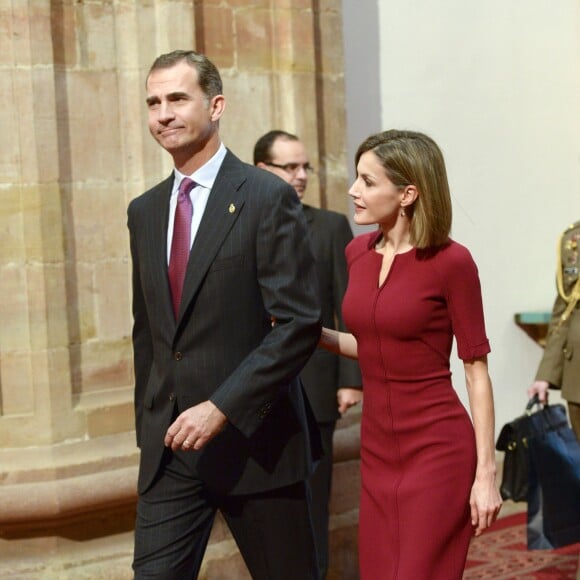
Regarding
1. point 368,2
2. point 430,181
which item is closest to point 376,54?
point 368,2

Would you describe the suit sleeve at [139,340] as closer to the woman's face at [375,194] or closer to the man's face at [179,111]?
the man's face at [179,111]

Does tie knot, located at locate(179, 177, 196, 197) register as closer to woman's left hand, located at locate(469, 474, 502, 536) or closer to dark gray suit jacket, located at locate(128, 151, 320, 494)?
dark gray suit jacket, located at locate(128, 151, 320, 494)

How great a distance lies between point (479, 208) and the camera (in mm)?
8500

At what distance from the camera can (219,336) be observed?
13.7 ft

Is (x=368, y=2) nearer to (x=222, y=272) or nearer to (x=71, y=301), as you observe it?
(x=71, y=301)

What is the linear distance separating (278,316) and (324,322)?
194 cm

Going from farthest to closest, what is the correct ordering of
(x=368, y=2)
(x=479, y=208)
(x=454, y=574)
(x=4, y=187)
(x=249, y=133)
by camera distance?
1. (x=479, y=208)
2. (x=368, y=2)
3. (x=249, y=133)
4. (x=4, y=187)
5. (x=454, y=574)

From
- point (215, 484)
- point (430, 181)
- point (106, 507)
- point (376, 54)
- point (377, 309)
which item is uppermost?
point (376, 54)

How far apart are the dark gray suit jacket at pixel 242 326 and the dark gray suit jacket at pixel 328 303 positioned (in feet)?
5.89

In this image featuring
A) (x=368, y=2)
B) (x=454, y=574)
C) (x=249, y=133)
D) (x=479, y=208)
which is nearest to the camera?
(x=454, y=574)

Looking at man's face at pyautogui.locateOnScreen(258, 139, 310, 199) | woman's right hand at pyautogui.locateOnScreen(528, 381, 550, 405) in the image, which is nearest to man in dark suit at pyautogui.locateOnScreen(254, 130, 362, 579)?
man's face at pyautogui.locateOnScreen(258, 139, 310, 199)

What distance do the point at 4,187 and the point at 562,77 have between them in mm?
4184

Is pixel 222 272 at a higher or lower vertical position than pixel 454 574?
higher

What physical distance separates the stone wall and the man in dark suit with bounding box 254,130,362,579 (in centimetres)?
54
